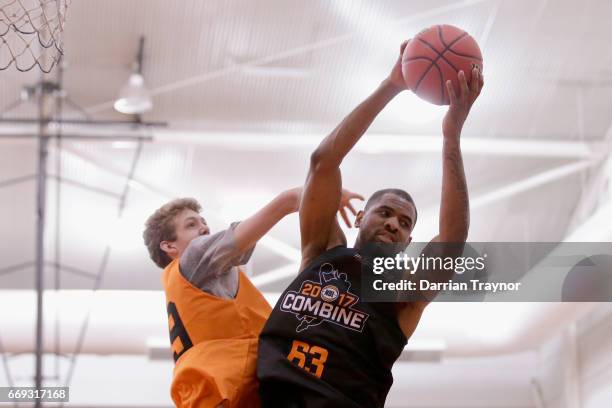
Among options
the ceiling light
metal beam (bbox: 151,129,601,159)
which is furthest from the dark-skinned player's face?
metal beam (bbox: 151,129,601,159)

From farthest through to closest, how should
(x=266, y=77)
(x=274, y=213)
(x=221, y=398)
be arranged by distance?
(x=266, y=77) < (x=274, y=213) < (x=221, y=398)

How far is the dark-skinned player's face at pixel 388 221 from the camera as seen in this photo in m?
3.88

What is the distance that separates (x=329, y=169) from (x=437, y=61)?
23.7 inches

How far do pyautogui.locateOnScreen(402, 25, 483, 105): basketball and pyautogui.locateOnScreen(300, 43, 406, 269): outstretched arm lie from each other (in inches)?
2.1

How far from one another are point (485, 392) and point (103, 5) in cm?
717

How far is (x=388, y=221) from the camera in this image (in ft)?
12.7

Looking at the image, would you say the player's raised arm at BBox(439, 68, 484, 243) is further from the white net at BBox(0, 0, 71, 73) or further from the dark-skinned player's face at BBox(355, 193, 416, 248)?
the white net at BBox(0, 0, 71, 73)

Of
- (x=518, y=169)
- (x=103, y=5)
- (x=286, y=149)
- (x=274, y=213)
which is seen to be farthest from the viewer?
(x=518, y=169)

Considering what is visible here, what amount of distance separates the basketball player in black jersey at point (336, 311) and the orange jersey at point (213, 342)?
0.50 feet

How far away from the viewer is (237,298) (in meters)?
4.36

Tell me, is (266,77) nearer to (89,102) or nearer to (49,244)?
(89,102)

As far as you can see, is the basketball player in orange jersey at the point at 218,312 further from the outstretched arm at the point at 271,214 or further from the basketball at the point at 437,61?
the basketball at the point at 437,61

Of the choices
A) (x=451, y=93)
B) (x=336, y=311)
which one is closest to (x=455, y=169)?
(x=451, y=93)

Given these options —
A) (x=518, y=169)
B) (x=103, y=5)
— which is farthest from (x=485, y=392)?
(x=103, y=5)
